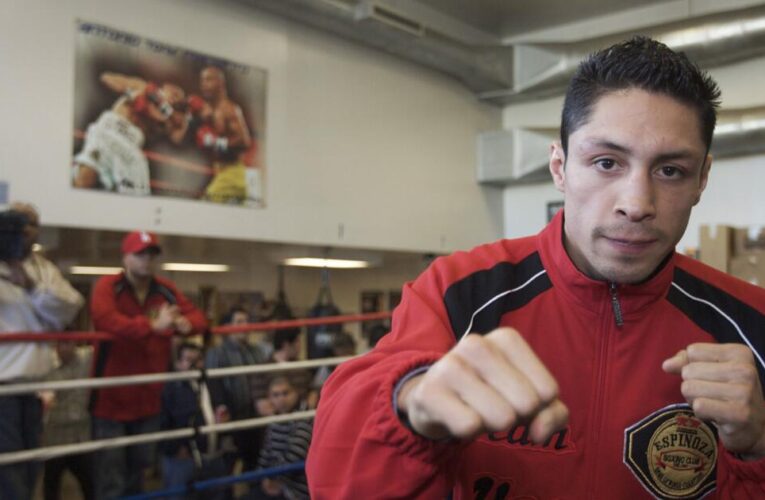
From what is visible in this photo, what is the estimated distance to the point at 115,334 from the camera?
2.77 metres

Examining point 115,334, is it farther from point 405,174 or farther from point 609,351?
point 405,174

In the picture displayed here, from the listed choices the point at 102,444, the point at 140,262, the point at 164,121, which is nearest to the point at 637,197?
the point at 102,444

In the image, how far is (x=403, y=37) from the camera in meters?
4.65

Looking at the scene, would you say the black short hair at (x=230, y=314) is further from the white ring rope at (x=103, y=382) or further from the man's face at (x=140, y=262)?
the white ring rope at (x=103, y=382)

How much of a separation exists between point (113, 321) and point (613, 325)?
226 centimetres

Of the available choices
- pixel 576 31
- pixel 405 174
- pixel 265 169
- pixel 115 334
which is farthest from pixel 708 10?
pixel 115 334

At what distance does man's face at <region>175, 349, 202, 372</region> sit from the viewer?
12.2 ft

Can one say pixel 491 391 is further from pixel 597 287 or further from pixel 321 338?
pixel 321 338

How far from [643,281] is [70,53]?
3.07 meters

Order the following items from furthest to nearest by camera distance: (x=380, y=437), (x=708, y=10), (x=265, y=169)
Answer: (x=708, y=10), (x=265, y=169), (x=380, y=437)

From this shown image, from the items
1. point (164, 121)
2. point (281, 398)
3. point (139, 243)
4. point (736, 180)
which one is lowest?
point (281, 398)

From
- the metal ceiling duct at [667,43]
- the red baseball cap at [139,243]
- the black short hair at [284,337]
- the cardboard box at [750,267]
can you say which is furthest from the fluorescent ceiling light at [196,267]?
the cardboard box at [750,267]

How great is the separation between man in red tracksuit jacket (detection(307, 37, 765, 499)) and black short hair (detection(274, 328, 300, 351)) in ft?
9.08

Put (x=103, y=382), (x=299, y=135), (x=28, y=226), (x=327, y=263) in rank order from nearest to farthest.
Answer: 1. (x=103, y=382)
2. (x=28, y=226)
3. (x=299, y=135)
4. (x=327, y=263)
